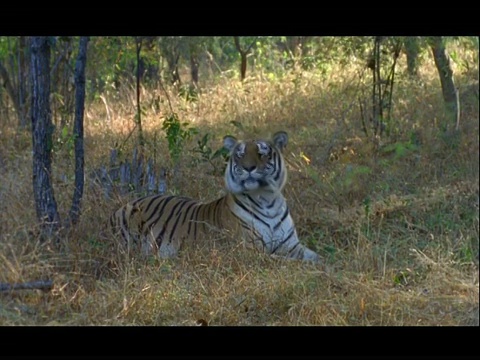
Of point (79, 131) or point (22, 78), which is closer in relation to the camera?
point (79, 131)

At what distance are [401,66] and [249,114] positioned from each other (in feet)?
6.60

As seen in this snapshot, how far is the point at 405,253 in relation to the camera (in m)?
5.78

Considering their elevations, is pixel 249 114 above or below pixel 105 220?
above

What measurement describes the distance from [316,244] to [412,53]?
4.12m

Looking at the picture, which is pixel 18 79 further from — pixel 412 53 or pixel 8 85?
pixel 412 53

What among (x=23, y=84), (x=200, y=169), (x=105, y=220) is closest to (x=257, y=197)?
(x=105, y=220)

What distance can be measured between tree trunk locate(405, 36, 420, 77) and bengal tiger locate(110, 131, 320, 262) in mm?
2635

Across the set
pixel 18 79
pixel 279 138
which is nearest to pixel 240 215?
pixel 279 138

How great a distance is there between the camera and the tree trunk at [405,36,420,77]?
885 cm

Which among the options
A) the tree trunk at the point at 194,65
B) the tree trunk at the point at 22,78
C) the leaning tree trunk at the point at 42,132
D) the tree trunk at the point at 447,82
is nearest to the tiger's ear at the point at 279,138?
the leaning tree trunk at the point at 42,132

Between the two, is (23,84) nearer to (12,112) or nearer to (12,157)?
(12,112)

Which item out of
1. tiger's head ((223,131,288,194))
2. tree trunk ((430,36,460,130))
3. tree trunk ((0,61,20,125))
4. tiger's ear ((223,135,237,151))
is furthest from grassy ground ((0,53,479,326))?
tree trunk ((0,61,20,125))

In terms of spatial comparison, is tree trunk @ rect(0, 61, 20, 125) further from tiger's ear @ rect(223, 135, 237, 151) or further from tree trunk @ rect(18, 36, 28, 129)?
tiger's ear @ rect(223, 135, 237, 151)

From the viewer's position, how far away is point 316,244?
6738mm
